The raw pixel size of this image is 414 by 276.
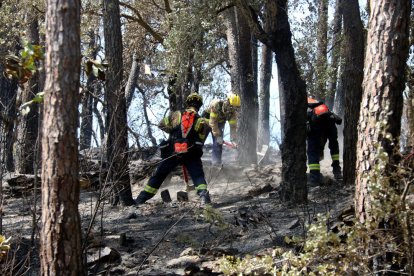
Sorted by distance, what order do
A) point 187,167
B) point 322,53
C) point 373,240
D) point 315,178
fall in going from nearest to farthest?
1. point 373,240
2. point 187,167
3. point 315,178
4. point 322,53

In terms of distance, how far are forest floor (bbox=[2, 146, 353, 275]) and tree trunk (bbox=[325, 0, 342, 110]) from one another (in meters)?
7.47

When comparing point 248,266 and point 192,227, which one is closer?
point 248,266

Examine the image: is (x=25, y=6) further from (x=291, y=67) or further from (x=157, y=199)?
(x=291, y=67)

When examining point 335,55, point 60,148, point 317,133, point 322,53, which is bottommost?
point 60,148

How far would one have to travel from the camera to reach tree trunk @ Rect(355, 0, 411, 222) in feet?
18.5

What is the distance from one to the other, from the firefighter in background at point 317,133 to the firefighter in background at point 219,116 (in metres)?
3.31

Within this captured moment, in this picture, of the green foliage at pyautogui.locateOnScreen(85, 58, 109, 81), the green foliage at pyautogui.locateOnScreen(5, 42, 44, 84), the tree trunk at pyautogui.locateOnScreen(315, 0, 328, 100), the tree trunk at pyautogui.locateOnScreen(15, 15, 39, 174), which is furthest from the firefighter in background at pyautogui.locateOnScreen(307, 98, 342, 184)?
the tree trunk at pyautogui.locateOnScreen(315, 0, 328, 100)

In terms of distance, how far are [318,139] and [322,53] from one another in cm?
1044

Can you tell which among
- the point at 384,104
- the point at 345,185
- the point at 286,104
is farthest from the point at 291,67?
the point at 384,104

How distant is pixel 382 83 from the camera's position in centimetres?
569

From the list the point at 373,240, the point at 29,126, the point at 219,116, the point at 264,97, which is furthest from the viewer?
the point at 264,97

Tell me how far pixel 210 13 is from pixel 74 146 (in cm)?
750

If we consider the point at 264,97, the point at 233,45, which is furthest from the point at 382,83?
the point at 264,97

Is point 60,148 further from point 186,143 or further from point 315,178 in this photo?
point 315,178
